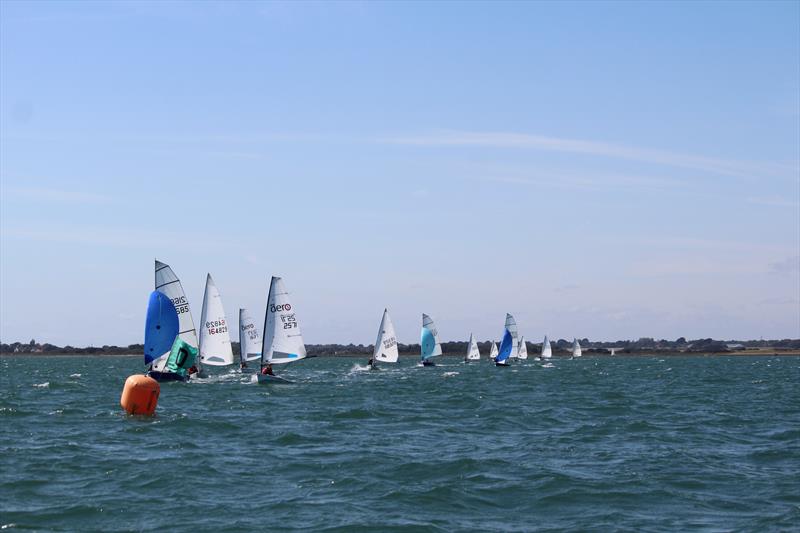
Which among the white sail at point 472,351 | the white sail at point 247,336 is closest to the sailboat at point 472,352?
the white sail at point 472,351

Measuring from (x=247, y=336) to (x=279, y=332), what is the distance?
747 centimetres

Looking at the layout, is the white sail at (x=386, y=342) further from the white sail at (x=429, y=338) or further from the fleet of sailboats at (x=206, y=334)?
the fleet of sailboats at (x=206, y=334)

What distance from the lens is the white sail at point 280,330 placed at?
61375mm

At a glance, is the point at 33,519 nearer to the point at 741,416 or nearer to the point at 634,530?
the point at 634,530

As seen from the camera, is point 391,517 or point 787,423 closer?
point 391,517

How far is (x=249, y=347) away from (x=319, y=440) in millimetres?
38640

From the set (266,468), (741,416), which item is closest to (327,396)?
(741,416)

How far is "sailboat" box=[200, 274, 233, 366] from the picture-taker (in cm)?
6625

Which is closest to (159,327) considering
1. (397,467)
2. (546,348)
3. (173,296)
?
(173,296)

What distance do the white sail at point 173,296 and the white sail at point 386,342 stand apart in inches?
1371

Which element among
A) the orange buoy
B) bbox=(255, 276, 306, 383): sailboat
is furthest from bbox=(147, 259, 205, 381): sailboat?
the orange buoy

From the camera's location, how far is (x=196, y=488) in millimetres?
22109

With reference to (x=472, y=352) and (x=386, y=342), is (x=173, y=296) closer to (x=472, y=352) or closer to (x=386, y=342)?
(x=386, y=342)

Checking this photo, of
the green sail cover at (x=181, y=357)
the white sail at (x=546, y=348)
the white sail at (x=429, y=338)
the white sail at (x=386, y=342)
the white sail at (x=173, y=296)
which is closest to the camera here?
the white sail at (x=173, y=296)
